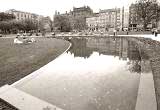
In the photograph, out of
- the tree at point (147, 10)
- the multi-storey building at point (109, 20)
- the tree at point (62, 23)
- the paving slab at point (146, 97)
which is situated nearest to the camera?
the paving slab at point (146, 97)

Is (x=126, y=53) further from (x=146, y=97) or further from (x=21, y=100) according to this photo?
(x=21, y=100)

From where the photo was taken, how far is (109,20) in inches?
6314

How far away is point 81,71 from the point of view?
13.0 metres

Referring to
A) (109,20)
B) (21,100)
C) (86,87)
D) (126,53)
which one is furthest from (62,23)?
(21,100)

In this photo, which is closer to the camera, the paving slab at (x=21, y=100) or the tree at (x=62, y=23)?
the paving slab at (x=21, y=100)

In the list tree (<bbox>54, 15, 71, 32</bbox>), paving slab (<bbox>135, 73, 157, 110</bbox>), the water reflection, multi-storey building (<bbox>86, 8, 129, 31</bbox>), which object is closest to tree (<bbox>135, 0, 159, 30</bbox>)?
the water reflection

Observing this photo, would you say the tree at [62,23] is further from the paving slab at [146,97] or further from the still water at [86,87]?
the paving slab at [146,97]

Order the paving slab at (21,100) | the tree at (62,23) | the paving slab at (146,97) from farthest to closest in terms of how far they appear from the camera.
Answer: the tree at (62,23)
the paving slab at (21,100)
the paving slab at (146,97)

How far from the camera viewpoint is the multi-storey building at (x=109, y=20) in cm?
14504

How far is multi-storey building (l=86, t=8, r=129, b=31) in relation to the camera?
145 meters

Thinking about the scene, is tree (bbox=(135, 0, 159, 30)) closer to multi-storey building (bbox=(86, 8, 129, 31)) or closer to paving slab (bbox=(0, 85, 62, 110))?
paving slab (bbox=(0, 85, 62, 110))

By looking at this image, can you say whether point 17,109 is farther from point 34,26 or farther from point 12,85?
point 34,26

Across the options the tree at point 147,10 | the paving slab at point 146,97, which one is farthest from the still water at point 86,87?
the tree at point 147,10

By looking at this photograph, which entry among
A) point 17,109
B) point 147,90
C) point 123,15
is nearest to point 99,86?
point 147,90
